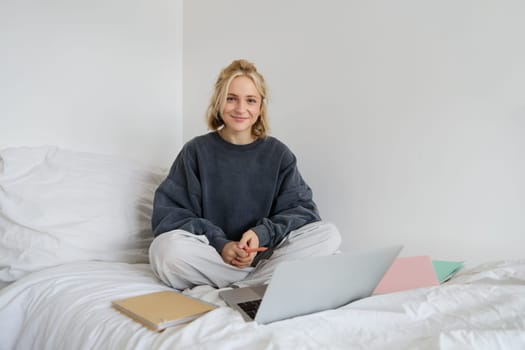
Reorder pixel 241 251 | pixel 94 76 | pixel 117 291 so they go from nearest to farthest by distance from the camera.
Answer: pixel 117 291
pixel 241 251
pixel 94 76

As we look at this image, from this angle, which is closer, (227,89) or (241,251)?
(241,251)

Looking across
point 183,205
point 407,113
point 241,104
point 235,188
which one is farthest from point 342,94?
point 183,205

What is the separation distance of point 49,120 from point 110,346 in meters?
1.01

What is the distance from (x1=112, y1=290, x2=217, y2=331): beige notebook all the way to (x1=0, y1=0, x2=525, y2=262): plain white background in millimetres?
727

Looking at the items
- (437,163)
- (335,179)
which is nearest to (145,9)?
(335,179)

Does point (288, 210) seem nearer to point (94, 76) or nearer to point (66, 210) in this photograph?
point (66, 210)

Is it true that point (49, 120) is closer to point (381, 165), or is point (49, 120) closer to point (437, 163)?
point (381, 165)

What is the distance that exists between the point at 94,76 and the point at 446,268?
1273mm

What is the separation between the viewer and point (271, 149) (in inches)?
52.2

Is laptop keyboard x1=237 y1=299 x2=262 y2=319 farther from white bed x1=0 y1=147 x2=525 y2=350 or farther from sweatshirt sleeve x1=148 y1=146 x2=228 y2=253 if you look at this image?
sweatshirt sleeve x1=148 y1=146 x2=228 y2=253

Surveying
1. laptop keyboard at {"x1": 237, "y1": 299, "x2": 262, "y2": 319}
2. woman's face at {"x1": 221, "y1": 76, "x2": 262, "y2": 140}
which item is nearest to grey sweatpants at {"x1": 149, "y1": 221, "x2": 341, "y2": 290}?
laptop keyboard at {"x1": 237, "y1": 299, "x2": 262, "y2": 319}

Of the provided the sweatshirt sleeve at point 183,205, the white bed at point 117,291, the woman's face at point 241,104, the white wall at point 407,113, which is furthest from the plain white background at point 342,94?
the sweatshirt sleeve at point 183,205

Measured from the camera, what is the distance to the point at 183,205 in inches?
48.3

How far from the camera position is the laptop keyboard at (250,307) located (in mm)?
730
